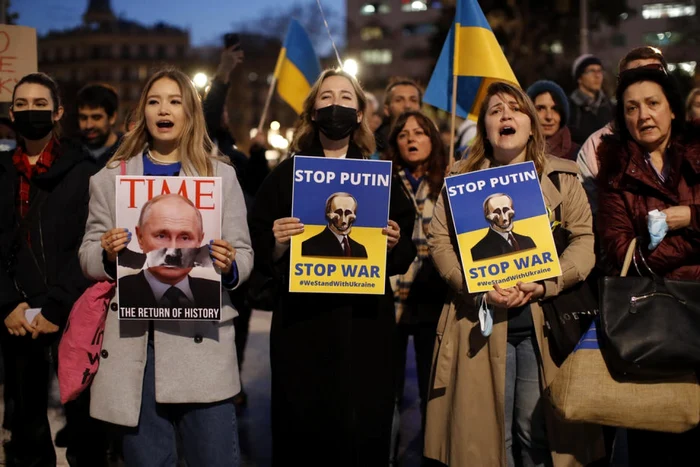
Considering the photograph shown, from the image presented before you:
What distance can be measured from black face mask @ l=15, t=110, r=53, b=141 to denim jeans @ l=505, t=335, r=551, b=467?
2.67 meters

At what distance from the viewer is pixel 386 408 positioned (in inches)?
162

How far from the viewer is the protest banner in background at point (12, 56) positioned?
18.5 feet

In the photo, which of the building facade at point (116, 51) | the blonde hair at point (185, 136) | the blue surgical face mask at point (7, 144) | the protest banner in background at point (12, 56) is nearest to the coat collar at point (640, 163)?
the blonde hair at point (185, 136)

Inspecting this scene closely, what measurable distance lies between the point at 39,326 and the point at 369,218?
5.98ft

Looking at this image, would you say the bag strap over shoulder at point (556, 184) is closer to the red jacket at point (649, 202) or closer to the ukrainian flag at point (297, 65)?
the red jacket at point (649, 202)

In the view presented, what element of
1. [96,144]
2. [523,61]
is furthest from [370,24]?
[96,144]

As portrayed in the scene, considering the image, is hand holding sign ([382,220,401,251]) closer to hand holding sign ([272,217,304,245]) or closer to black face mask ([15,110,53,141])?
hand holding sign ([272,217,304,245])

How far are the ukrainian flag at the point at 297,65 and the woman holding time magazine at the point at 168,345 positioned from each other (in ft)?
12.8

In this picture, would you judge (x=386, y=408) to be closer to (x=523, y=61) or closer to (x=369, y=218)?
(x=369, y=218)

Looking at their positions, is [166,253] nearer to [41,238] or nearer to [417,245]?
[41,238]

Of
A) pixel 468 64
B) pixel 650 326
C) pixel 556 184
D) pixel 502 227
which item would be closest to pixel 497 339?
pixel 502 227

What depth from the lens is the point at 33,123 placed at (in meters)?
4.45

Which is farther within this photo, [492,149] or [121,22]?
[121,22]

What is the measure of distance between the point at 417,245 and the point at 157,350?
1997mm
